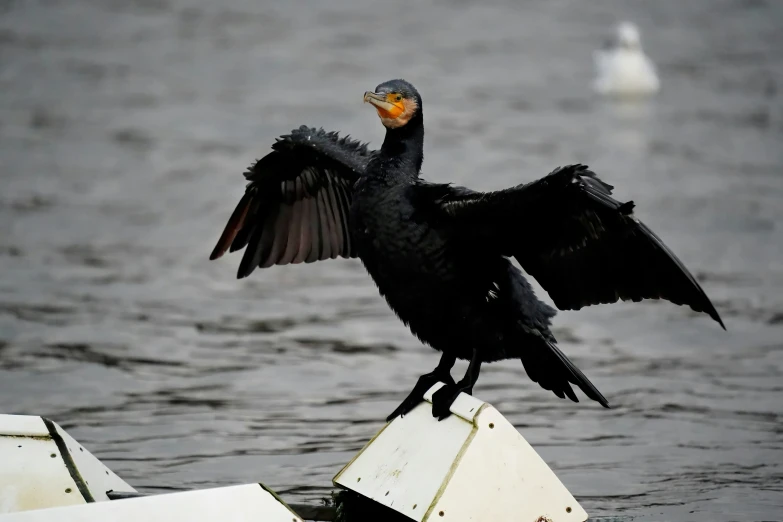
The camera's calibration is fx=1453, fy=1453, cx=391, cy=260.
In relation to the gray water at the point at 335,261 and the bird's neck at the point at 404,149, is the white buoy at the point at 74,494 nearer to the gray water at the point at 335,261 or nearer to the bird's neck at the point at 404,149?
the gray water at the point at 335,261

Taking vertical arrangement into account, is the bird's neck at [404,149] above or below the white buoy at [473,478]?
above

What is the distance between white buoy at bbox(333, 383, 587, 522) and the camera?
447 cm

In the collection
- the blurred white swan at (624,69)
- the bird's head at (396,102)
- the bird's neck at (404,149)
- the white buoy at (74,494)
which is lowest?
the white buoy at (74,494)

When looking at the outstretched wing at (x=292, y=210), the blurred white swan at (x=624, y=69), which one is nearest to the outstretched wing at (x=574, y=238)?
the outstretched wing at (x=292, y=210)

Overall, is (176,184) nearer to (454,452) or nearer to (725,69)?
(725,69)

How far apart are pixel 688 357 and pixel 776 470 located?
190cm

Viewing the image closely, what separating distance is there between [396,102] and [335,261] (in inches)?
200

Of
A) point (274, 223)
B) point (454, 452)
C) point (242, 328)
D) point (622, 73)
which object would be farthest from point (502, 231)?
point (622, 73)

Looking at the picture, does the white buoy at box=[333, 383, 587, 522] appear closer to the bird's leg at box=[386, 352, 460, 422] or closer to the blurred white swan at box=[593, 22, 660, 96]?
the bird's leg at box=[386, 352, 460, 422]

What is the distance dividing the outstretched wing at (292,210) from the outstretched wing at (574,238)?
2.84 ft

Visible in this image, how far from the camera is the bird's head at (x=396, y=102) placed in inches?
201

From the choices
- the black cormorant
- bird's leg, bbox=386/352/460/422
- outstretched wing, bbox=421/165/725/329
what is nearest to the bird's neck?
the black cormorant

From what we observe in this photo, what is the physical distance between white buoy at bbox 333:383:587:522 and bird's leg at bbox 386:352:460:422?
30cm

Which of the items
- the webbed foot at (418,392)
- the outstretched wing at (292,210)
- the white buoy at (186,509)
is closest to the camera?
the white buoy at (186,509)
